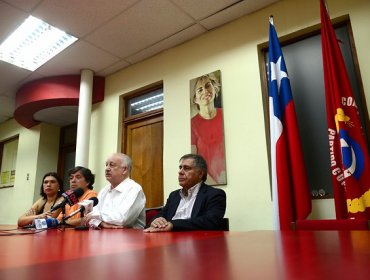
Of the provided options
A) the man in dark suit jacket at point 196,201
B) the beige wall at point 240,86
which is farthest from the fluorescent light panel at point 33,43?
the man in dark suit jacket at point 196,201

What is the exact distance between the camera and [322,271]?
364 mm

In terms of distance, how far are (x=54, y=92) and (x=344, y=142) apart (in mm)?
3699

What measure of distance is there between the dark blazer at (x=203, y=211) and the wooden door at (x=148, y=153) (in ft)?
3.86

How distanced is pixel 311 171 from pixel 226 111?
99 centimetres

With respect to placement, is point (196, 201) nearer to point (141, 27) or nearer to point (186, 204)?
point (186, 204)

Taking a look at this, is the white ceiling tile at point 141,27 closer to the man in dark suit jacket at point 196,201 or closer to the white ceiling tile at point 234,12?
the white ceiling tile at point 234,12

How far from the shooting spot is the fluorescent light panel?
316 cm

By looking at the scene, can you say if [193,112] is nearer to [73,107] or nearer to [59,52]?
[59,52]

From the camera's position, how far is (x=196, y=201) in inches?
79.4

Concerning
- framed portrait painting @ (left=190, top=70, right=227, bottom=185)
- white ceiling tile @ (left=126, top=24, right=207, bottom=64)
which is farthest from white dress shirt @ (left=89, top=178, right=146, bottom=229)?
white ceiling tile @ (left=126, top=24, right=207, bottom=64)

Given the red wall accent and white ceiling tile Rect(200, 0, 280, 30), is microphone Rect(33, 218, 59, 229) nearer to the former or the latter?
white ceiling tile Rect(200, 0, 280, 30)

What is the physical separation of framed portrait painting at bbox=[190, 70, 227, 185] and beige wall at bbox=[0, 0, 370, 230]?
7 centimetres


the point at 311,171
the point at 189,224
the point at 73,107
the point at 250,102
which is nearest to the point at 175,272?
the point at 189,224

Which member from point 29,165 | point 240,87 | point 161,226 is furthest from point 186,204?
point 29,165
